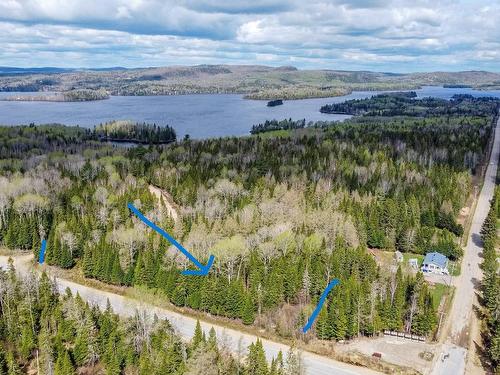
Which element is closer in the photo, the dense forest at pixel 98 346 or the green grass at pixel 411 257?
the dense forest at pixel 98 346

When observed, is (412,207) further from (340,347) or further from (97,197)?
(97,197)

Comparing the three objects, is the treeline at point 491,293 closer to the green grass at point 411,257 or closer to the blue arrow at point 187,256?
the green grass at point 411,257

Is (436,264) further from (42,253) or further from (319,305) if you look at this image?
(42,253)

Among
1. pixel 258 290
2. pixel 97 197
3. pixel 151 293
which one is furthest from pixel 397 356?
pixel 97 197

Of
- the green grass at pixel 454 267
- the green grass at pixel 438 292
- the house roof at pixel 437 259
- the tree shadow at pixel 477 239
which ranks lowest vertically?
the green grass at pixel 438 292

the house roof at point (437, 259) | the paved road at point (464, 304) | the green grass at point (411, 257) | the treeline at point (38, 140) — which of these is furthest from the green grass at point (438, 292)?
the treeline at point (38, 140)

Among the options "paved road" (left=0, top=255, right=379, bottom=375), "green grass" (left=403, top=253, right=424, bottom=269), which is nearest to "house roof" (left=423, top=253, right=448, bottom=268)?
"green grass" (left=403, top=253, right=424, bottom=269)

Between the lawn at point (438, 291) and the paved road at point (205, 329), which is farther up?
the lawn at point (438, 291)
